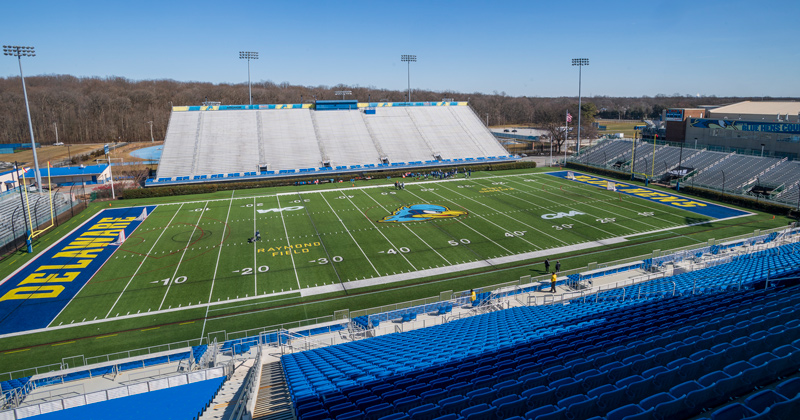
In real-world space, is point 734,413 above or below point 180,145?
below

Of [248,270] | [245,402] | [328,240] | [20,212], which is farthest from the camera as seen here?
[20,212]

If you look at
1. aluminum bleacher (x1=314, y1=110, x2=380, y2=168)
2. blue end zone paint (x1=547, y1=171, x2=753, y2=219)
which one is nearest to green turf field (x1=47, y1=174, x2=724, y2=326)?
blue end zone paint (x1=547, y1=171, x2=753, y2=219)

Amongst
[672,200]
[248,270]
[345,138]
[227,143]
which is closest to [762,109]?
→ [672,200]

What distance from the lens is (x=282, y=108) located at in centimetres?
5862

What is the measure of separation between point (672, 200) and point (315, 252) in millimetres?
28583

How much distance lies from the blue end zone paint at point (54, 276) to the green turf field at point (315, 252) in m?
0.70

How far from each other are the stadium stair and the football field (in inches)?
345

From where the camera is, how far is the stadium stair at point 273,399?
7747mm

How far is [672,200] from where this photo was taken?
34.8m

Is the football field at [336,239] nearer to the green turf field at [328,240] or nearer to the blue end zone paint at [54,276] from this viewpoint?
the green turf field at [328,240]

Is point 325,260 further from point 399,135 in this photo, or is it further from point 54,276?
point 399,135

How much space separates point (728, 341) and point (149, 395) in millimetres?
12337

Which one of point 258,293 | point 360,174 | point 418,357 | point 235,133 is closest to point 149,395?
point 418,357

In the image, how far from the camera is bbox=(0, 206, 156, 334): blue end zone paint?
17938 millimetres
